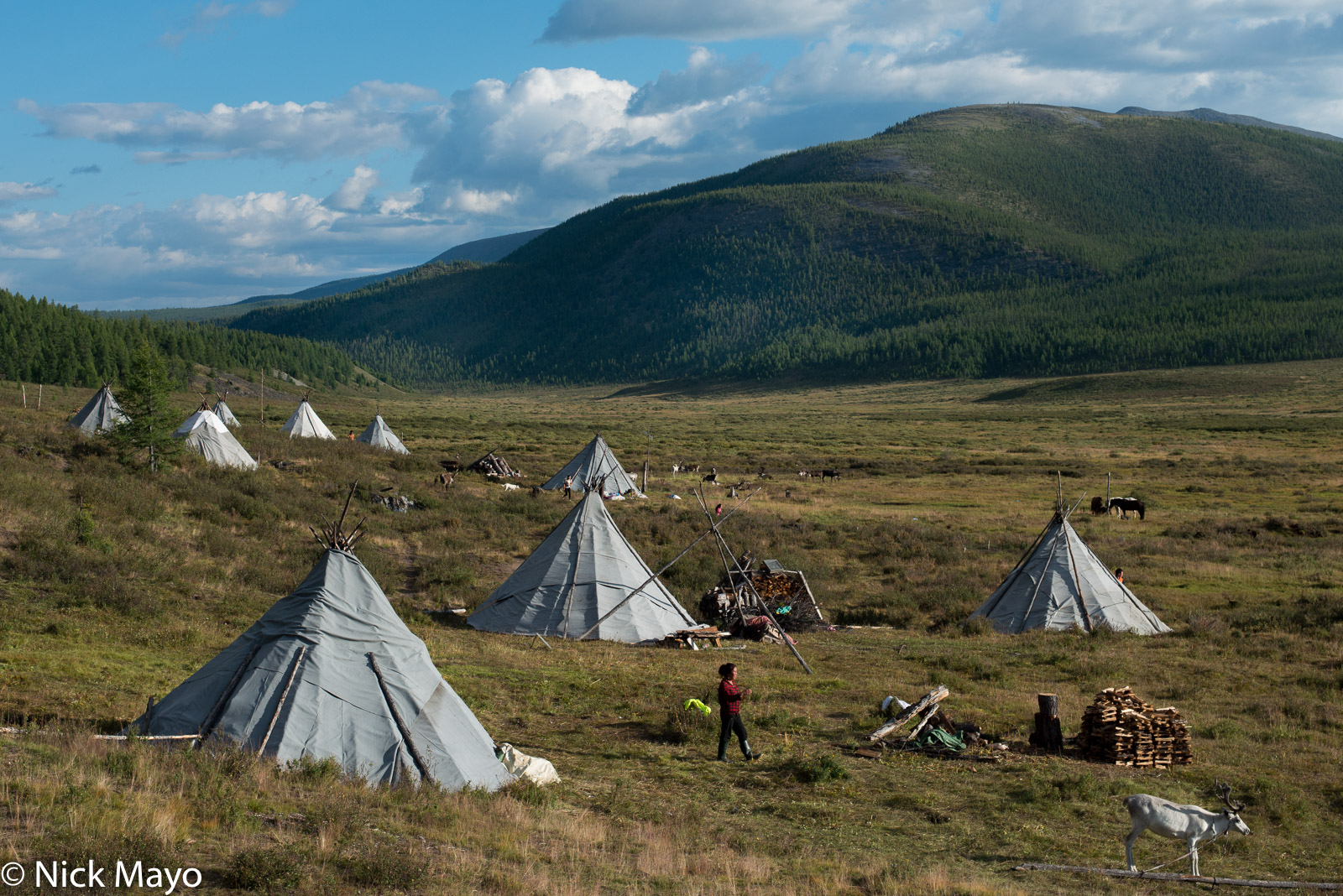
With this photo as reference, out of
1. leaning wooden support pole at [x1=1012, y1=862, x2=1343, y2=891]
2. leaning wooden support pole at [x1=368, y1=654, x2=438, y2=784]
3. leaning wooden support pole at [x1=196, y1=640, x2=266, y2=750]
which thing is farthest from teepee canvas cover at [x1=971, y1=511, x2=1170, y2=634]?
leaning wooden support pole at [x1=196, y1=640, x2=266, y2=750]

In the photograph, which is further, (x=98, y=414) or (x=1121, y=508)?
(x=1121, y=508)

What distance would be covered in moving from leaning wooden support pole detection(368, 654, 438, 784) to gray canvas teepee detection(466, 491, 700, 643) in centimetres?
932

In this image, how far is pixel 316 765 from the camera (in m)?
9.91

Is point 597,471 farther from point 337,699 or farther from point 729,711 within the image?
point 337,699

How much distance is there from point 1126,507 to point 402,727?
35916 millimetres

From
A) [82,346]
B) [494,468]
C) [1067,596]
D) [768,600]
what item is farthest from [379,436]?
[82,346]

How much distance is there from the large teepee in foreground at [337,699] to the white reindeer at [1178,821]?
6.24 meters

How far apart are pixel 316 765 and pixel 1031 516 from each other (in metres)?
33.6

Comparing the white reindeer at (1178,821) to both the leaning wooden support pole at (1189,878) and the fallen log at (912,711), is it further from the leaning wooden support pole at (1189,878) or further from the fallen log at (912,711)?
the fallen log at (912,711)

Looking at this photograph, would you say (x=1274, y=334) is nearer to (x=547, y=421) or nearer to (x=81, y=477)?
(x=547, y=421)

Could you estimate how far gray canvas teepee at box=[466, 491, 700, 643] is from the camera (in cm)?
2030

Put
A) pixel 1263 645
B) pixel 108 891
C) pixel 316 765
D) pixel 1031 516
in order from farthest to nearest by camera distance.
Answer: pixel 1031 516
pixel 1263 645
pixel 316 765
pixel 108 891

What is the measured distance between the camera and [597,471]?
136 feet

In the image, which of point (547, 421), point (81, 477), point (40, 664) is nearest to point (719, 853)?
point (40, 664)
